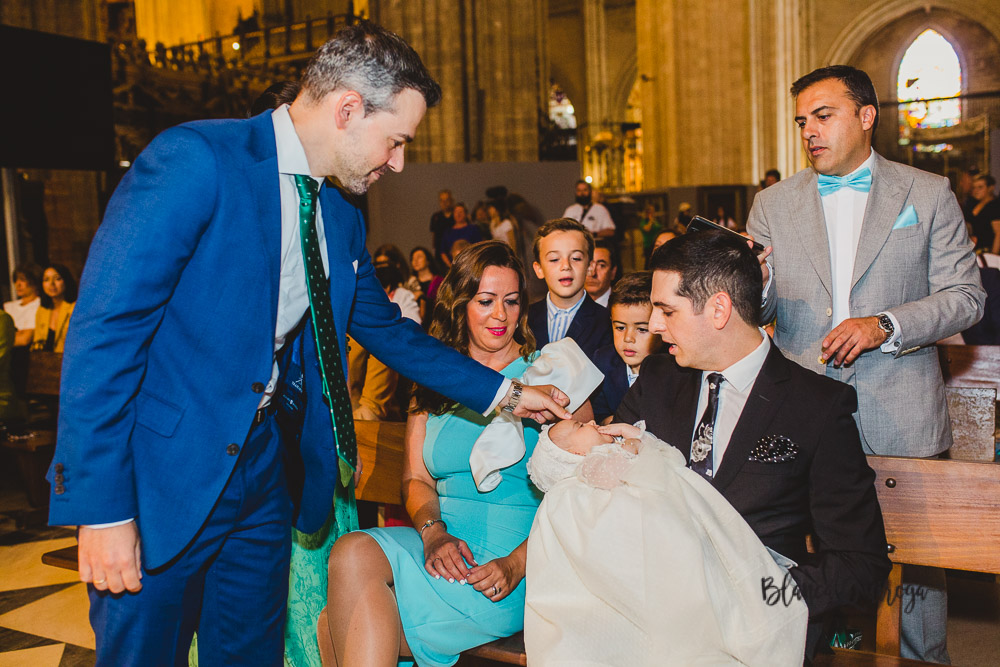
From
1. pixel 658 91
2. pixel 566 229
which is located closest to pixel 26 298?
pixel 566 229

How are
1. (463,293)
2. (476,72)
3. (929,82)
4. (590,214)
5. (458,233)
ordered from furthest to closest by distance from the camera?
1. (929,82)
2. (476,72)
3. (590,214)
4. (458,233)
5. (463,293)

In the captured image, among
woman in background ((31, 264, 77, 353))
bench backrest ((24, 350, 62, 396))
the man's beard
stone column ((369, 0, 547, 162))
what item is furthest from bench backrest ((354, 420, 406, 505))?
stone column ((369, 0, 547, 162))

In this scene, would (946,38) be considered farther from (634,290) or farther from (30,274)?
(634,290)

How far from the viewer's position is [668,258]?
223 centimetres

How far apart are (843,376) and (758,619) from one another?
1.21 meters

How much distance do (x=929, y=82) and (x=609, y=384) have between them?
79.4 feet

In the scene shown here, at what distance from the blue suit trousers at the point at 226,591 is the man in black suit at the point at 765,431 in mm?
1104

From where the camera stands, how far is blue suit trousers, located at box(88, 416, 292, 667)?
186 cm

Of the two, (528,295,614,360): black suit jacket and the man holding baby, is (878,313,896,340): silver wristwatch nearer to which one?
the man holding baby

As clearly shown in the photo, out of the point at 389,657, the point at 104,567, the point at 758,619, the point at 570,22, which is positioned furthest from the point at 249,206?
the point at 570,22

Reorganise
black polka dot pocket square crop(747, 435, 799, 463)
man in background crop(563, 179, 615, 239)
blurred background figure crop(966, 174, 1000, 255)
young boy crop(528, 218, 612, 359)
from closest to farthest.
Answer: black polka dot pocket square crop(747, 435, 799, 463) < young boy crop(528, 218, 612, 359) < blurred background figure crop(966, 174, 1000, 255) < man in background crop(563, 179, 615, 239)

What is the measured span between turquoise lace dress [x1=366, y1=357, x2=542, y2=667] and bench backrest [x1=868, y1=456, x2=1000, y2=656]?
111cm

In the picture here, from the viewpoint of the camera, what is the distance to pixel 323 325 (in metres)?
2.01

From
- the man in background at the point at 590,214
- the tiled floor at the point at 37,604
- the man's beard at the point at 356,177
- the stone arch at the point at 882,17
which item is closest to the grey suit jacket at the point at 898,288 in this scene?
the man's beard at the point at 356,177
